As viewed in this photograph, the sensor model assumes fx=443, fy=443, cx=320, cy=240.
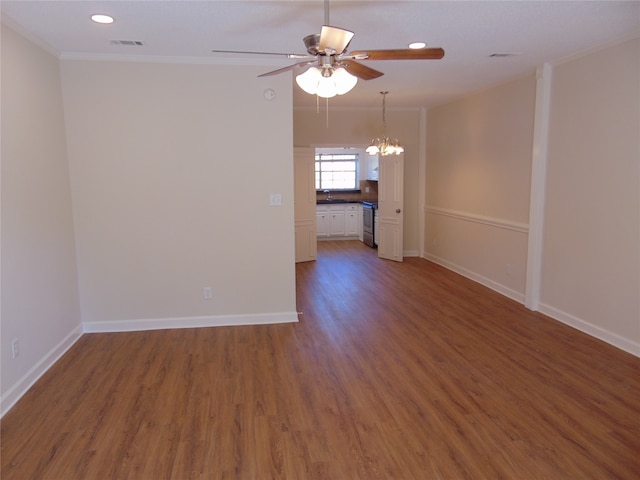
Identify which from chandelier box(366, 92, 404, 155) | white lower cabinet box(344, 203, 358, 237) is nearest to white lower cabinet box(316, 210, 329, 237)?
white lower cabinet box(344, 203, 358, 237)

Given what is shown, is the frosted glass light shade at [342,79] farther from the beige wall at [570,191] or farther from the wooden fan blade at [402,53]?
the beige wall at [570,191]

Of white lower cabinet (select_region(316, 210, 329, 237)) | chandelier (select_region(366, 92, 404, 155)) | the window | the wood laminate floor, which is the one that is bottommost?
the wood laminate floor

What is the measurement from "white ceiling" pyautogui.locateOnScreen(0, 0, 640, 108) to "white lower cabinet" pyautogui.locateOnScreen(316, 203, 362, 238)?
558cm

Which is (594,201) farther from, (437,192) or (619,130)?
(437,192)

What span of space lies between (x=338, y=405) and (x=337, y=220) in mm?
7102

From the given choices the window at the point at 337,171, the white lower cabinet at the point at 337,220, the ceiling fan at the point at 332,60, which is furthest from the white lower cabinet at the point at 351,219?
the ceiling fan at the point at 332,60

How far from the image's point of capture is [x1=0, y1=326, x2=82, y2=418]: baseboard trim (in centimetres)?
287

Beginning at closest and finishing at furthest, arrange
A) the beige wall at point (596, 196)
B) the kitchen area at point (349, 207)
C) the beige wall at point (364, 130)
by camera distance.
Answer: the beige wall at point (596, 196) < the beige wall at point (364, 130) < the kitchen area at point (349, 207)

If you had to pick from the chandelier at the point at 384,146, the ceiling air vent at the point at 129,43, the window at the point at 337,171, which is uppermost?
the ceiling air vent at the point at 129,43

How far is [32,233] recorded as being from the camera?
128 inches

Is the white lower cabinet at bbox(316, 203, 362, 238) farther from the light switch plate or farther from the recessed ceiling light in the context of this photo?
the recessed ceiling light

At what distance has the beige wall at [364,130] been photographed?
7.34 metres

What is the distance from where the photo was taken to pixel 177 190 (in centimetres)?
414

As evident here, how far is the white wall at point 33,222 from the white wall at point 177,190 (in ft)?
0.68
